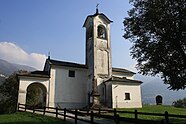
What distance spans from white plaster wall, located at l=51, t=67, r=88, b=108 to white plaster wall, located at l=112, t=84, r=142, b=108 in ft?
16.2

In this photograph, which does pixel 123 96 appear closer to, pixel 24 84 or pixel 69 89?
pixel 69 89

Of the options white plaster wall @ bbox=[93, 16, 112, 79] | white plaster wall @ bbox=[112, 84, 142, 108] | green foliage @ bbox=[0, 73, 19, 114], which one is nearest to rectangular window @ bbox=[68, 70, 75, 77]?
white plaster wall @ bbox=[93, 16, 112, 79]

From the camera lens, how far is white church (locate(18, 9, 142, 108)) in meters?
30.1

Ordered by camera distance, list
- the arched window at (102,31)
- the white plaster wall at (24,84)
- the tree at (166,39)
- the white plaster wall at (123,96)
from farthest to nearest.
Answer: the arched window at (102,31) → the white plaster wall at (123,96) → the white plaster wall at (24,84) → the tree at (166,39)

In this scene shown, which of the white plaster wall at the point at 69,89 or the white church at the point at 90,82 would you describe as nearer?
the white church at the point at 90,82

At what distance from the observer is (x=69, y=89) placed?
3183 centimetres

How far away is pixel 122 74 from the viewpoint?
39.2m

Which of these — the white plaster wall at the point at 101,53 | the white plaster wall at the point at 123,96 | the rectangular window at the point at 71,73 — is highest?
the white plaster wall at the point at 101,53

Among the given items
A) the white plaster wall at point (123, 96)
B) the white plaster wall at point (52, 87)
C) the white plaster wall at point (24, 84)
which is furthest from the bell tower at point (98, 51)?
the white plaster wall at point (24, 84)

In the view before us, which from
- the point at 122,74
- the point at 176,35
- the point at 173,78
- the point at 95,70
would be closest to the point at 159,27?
the point at 176,35

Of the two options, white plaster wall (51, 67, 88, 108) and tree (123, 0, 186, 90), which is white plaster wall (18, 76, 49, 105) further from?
tree (123, 0, 186, 90)

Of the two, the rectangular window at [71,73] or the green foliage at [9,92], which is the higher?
the rectangular window at [71,73]

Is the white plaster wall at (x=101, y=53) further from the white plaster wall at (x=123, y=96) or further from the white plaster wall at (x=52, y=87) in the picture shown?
the white plaster wall at (x=52, y=87)

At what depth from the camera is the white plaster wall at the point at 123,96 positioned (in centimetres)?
3095
